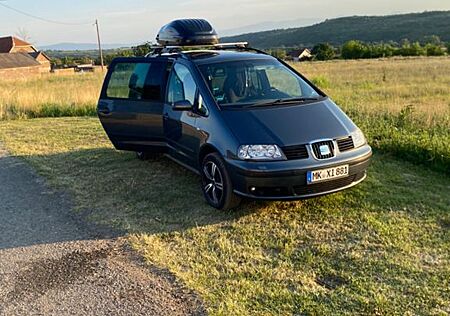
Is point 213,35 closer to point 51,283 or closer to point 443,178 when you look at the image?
point 443,178

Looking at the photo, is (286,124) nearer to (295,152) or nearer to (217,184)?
(295,152)

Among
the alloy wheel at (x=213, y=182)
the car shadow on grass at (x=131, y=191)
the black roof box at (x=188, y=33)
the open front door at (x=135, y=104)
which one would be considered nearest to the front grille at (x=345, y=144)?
the car shadow on grass at (x=131, y=191)

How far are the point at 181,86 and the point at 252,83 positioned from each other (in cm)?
93

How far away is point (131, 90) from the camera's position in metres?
6.59

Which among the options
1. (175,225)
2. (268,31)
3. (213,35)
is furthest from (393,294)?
(268,31)

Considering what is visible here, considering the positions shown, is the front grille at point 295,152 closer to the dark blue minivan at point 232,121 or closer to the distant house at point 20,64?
the dark blue minivan at point 232,121

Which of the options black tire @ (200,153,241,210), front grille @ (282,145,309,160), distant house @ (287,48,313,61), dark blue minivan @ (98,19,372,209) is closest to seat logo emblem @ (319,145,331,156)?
dark blue minivan @ (98,19,372,209)

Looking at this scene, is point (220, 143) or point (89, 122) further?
point (89, 122)

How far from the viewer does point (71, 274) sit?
3762mm

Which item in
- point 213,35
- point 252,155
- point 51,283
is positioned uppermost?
point 213,35

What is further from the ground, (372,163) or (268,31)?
(268,31)

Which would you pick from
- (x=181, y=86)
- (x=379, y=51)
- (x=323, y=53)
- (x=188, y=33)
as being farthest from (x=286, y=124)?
(x=379, y=51)

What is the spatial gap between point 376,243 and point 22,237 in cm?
346

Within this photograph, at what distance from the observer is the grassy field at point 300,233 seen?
3.29 metres
